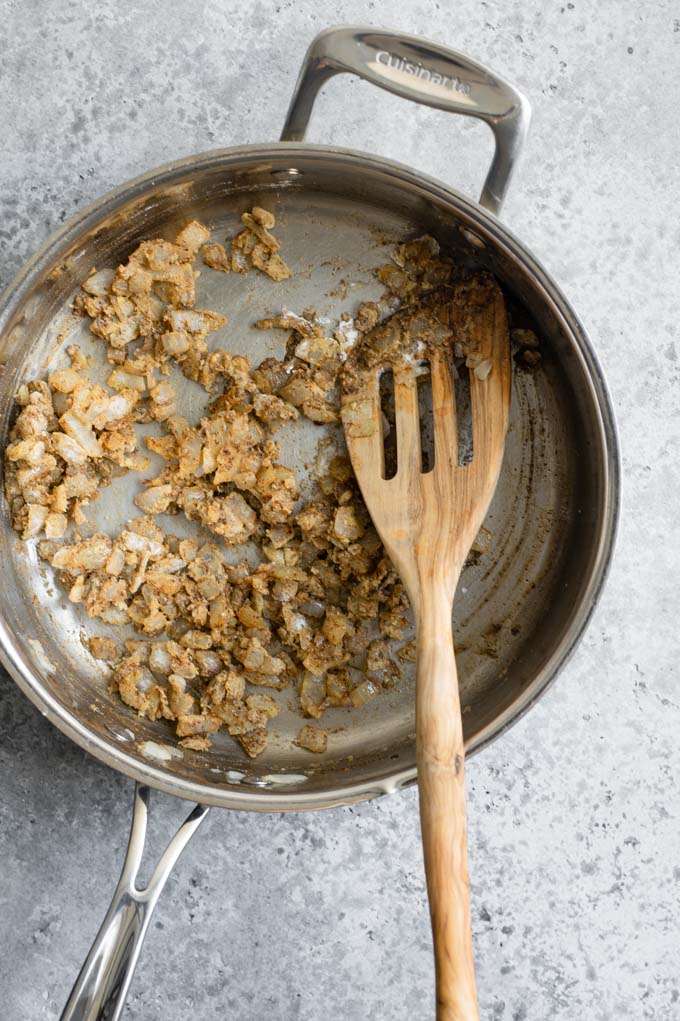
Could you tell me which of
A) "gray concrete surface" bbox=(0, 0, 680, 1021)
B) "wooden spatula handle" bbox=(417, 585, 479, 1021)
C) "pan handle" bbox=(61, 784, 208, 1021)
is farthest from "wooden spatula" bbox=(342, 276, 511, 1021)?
"pan handle" bbox=(61, 784, 208, 1021)

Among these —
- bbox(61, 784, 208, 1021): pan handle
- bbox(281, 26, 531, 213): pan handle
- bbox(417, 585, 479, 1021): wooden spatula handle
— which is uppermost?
bbox(281, 26, 531, 213): pan handle

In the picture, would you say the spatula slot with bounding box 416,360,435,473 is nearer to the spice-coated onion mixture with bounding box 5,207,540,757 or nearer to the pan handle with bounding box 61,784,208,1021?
the spice-coated onion mixture with bounding box 5,207,540,757

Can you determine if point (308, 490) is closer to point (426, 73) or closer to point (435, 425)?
point (435, 425)

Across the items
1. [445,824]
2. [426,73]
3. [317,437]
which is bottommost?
[445,824]

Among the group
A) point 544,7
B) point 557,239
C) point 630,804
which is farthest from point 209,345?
point 630,804

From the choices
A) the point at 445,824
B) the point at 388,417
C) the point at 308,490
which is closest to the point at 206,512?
the point at 308,490

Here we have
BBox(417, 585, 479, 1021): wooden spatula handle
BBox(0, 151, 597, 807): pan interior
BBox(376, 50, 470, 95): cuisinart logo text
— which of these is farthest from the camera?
BBox(0, 151, 597, 807): pan interior

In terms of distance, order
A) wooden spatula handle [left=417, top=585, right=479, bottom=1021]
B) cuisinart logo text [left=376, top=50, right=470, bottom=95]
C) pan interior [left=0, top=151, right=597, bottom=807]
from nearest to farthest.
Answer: wooden spatula handle [left=417, top=585, right=479, bottom=1021] → cuisinart logo text [left=376, top=50, right=470, bottom=95] → pan interior [left=0, top=151, right=597, bottom=807]

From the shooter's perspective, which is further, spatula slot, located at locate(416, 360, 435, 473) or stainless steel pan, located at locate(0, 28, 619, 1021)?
spatula slot, located at locate(416, 360, 435, 473)
